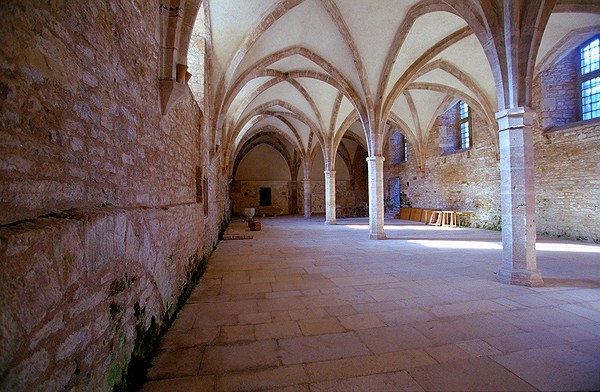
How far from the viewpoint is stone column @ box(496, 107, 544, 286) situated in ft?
14.5

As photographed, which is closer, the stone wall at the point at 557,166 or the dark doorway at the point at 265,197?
the stone wall at the point at 557,166

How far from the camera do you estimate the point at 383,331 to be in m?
2.85

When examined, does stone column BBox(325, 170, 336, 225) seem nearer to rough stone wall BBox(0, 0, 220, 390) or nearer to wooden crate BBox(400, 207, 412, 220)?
wooden crate BBox(400, 207, 412, 220)

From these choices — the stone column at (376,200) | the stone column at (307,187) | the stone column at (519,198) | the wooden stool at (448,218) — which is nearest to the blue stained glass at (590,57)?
the stone column at (376,200)

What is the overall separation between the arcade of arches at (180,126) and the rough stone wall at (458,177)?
0.10 meters

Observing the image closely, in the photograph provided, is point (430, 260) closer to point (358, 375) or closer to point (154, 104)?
point (358, 375)

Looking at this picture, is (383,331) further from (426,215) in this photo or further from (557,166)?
(426,215)

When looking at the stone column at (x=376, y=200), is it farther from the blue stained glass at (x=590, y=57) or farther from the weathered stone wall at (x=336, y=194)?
the weathered stone wall at (x=336, y=194)

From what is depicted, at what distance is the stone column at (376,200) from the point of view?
30.0 ft

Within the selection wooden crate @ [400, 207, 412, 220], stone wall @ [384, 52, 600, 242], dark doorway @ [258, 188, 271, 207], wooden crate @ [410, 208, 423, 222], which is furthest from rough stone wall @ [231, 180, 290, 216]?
stone wall @ [384, 52, 600, 242]

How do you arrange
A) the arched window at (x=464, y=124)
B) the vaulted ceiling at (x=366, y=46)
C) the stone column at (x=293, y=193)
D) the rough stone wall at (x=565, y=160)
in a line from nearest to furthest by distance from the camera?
the vaulted ceiling at (x=366, y=46) < the rough stone wall at (x=565, y=160) < the arched window at (x=464, y=124) < the stone column at (x=293, y=193)

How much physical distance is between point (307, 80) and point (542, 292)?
10554 millimetres

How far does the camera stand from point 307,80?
40.0 ft

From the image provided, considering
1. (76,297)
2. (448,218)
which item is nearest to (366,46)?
(448,218)
